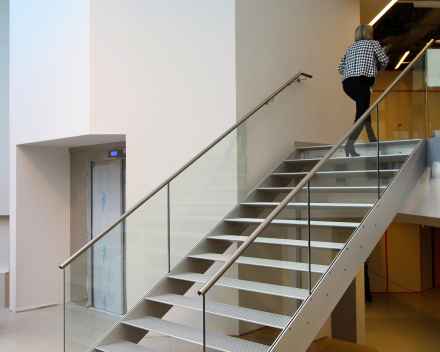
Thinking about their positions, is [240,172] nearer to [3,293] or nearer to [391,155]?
[391,155]

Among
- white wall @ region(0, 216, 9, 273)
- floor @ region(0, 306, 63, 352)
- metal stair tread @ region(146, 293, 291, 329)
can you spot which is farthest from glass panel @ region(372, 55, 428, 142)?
white wall @ region(0, 216, 9, 273)

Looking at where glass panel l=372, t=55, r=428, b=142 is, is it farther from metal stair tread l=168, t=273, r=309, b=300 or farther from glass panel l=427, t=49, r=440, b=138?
metal stair tread l=168, t=273, r=309, b=300

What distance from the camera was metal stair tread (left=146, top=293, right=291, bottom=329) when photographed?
3.29 metres

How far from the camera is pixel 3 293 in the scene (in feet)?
23.4

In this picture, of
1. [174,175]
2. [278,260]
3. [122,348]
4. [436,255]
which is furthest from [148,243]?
[436,255]

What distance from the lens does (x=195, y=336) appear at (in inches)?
141

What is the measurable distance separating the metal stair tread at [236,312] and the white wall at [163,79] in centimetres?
194

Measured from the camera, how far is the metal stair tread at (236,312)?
10.8ft

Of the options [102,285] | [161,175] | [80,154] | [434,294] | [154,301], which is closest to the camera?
[102,285]

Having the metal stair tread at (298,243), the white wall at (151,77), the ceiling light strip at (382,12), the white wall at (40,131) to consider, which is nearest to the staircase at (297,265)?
the metal stair tread at (298,243)

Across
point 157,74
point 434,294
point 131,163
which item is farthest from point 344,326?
point 434,294

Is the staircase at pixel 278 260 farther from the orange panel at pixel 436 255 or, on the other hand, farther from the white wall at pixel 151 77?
the orange panel at pixel 436 255

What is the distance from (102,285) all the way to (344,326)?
5.21m

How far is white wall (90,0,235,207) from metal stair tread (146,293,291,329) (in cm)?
194
